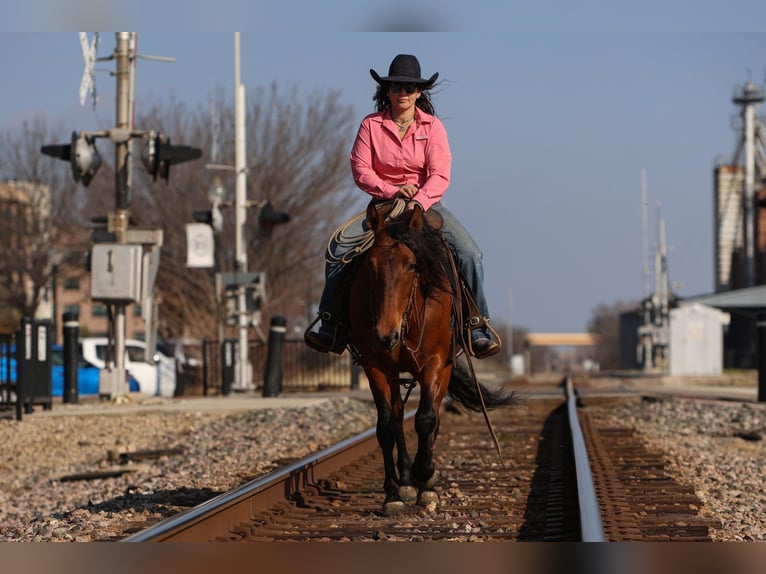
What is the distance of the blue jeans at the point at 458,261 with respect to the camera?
8.96 m

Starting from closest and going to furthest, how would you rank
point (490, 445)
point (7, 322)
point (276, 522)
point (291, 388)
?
point (276, 522) → point (490, 445) → point (291, 388) → point (7, 322)

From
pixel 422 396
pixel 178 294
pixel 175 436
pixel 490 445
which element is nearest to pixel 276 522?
pixel 422 396

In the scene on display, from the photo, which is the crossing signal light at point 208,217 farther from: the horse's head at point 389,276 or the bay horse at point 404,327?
the horse's head at point 389,276

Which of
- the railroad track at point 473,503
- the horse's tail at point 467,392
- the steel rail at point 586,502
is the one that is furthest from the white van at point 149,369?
the horse's tail at point 467,392

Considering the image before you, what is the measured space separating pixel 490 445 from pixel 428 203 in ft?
19.1

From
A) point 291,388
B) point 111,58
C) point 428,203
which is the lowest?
point 291,388

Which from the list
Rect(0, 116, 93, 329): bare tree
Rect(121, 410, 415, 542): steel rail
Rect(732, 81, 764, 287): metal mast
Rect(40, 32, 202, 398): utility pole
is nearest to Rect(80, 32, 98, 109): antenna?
Rect(40, 32, 202, 398): utility pole

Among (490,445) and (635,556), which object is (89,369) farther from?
(635,556)

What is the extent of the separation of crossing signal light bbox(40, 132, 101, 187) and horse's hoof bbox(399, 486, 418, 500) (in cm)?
1459

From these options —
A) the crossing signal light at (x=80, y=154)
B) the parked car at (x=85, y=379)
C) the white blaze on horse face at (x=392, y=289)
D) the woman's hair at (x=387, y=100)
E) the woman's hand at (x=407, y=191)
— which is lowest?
the parked car at (x=85, y=379)

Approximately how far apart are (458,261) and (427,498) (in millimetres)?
1596

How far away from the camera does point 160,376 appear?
108 feet

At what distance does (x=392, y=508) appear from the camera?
28.1 ft

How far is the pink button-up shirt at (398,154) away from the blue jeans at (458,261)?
25cm
